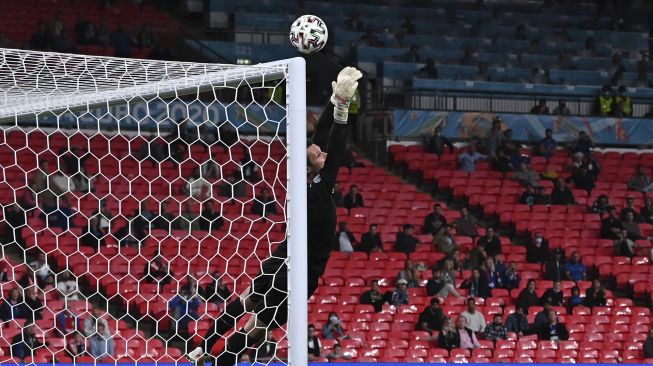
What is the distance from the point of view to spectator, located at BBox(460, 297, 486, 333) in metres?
16.7

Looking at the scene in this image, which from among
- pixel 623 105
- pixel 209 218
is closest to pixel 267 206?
pixel 209 218

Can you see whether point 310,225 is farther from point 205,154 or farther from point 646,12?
point 646,12

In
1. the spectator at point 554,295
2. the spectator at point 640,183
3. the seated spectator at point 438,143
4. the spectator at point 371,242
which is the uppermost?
the seated spectator at point 438,143

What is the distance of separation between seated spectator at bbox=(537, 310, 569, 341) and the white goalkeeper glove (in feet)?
35.9

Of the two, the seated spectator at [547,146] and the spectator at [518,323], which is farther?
the seated spectator at [547,146]

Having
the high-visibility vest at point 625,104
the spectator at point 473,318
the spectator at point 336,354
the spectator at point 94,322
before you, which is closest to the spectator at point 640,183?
the high-visibility vest at point 625,104

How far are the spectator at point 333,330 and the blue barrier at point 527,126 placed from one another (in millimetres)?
6583

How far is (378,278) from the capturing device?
17.8 meters

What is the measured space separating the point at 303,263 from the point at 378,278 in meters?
11.4

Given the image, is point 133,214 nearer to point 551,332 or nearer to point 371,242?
point 371,242

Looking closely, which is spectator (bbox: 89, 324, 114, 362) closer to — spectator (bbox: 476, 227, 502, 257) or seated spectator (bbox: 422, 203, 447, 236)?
seated spectator (bbox: 422, 203, 447, 236)

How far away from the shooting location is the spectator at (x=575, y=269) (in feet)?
62.8

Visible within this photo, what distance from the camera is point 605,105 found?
935 inches

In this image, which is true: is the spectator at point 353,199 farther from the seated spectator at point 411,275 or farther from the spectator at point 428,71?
the spectator at point 428,71
